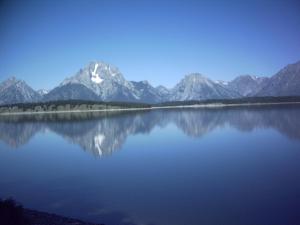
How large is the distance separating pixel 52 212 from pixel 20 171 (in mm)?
13657

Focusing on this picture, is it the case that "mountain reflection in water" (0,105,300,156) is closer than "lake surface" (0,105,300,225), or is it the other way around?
"lake surface" (0,105,300,225)

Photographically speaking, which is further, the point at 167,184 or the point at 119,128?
the point at 119,128

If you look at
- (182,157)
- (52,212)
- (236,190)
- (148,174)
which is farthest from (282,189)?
(182,157)

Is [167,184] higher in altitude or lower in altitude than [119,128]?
higher

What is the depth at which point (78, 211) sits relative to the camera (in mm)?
17375

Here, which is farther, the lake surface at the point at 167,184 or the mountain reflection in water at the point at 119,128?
the mountain reflection in water at the point at 119,128

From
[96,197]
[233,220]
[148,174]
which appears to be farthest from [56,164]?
[233,220]

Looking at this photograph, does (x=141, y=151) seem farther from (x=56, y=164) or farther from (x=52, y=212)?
(x=52, y=212)

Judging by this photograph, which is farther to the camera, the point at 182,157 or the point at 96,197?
the point at 182,157

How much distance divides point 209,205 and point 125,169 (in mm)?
11857

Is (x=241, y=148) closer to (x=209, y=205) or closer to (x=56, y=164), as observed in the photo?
(x=56, y=164)

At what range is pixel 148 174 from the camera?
2555 centimetres

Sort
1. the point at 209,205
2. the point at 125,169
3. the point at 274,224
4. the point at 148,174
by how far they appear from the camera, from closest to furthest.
Result: the point at 274,224 → the point at 209,205 → the point at 148,174 → the point at 125,169

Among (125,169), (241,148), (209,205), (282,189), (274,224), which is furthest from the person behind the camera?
(241,148)
